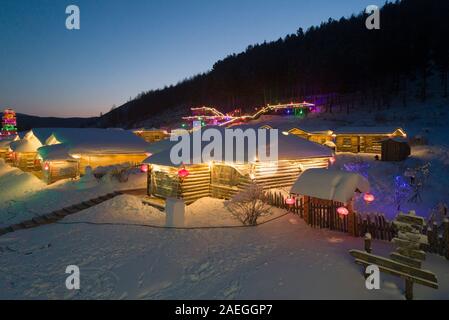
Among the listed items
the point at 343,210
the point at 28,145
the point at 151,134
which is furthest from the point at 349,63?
the point at 343,210

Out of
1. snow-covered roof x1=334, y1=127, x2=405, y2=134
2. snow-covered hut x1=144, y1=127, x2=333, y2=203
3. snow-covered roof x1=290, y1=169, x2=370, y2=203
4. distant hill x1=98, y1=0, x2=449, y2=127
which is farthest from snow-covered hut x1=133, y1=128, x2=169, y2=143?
snow-covered roof x1=290, y1=169, x2=370, y2=203

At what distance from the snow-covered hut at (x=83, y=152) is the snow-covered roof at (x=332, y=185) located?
2011 cm

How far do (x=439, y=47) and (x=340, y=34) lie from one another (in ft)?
89.9

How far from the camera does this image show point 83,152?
26719 millimetres

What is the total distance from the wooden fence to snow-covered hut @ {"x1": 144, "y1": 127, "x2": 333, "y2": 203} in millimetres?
3569

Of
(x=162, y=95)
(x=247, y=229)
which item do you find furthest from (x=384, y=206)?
(x=162, y=95)

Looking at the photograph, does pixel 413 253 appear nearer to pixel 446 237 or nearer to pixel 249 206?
pixel 446 237

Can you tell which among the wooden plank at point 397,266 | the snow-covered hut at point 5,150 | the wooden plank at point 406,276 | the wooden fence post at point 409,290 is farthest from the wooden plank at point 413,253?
the snow-covered hut at point 5,150

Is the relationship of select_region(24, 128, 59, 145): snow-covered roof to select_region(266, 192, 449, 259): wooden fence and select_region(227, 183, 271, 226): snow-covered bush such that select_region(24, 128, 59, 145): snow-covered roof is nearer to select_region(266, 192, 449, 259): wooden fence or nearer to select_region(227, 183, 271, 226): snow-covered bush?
select_region(227, 183, 271, 226): snow-covered bush

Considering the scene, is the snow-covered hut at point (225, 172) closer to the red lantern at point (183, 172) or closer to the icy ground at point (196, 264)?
the red lantern at point (183, 172)

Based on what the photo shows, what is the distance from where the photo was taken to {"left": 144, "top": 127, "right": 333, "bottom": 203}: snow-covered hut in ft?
55.5

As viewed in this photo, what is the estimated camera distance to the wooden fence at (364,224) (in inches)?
366

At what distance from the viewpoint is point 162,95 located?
143 m
